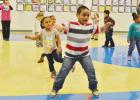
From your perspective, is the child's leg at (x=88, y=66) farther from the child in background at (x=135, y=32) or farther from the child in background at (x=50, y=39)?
the child in background at (x=135, y=32)

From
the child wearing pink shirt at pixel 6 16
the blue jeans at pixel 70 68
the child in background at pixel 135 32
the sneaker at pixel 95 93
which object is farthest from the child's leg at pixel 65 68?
Result: the child wearing pink shirt at pixel 6 16

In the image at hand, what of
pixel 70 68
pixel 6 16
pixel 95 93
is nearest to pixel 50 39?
pixel 70 68

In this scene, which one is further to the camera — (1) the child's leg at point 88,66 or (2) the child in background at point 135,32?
(2) the child in background at point 135,32

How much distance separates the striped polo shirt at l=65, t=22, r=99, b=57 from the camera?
210 inches

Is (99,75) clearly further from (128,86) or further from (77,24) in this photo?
(77,24)

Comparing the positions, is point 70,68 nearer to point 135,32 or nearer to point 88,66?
point 88,66

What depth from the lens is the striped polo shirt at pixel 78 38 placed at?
5.33 m

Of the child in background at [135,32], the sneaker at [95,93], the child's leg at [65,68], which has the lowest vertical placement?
the sneaker at [95,93]

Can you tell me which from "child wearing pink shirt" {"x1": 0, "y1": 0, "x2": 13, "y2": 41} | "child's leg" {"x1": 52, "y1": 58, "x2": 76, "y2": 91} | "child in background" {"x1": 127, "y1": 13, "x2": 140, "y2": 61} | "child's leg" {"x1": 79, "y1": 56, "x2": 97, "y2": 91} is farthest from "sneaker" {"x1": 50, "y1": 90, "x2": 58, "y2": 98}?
"child wearing pink shirt" {"x1": 0, "y1": 0, "x2": 13, "y2": 41}

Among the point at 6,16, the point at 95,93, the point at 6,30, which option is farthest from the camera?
the point at 6,30

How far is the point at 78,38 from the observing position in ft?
17.6

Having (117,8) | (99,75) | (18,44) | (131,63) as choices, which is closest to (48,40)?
(99,75)

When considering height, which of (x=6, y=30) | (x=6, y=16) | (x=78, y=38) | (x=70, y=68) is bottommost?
(x=70, y=68)

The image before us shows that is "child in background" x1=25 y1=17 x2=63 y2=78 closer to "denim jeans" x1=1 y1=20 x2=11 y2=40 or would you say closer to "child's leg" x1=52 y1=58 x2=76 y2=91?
"child's leg" x1=52 y1=58 x2=76 y2=91
